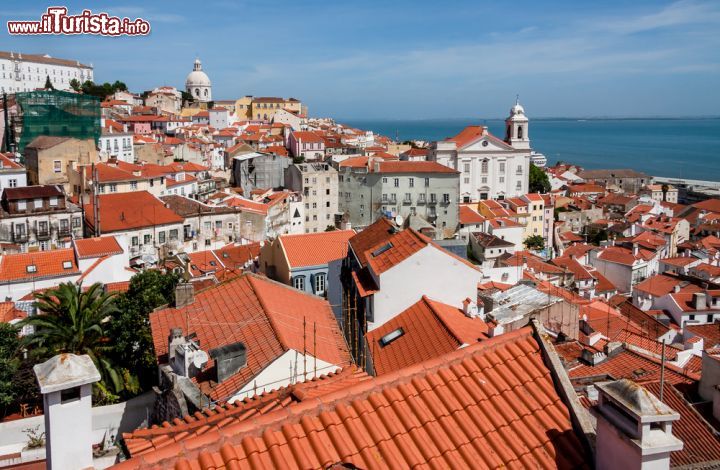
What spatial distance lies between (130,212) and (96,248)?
9033mm

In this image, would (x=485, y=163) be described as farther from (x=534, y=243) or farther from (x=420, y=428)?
(x=420, y=428)

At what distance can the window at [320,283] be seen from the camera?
67.7 feet

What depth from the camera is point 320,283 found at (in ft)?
67.9

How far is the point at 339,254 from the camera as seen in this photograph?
21.4 m

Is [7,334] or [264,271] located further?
[264,271]

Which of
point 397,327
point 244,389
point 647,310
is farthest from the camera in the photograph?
point 647,310

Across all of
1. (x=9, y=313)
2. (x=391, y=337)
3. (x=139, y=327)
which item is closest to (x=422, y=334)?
(x=391, y=337)

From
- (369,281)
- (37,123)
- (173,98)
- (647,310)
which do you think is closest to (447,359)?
(369,281)

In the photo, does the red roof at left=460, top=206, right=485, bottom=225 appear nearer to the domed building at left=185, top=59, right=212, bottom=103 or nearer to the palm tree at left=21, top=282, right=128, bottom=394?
the palm tree at left=21, top=282, right=128, bottom=394

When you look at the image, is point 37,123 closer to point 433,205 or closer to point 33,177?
point 33,177

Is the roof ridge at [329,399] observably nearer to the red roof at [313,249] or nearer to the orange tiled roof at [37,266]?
the red roof at [313,249]

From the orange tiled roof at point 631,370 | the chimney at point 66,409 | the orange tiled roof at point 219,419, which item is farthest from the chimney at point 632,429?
the orange tiled roof at point 631,370

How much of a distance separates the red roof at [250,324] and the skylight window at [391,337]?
3.51 ft

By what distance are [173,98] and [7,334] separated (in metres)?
86.8
